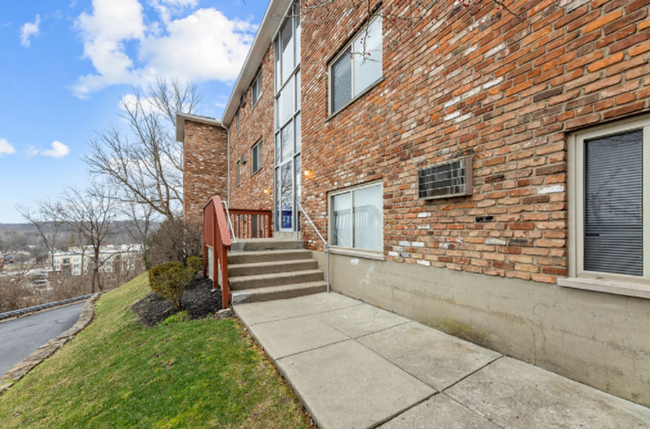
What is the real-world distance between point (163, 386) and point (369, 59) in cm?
491

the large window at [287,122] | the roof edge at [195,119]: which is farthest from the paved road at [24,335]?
the roof edge at [195,119]

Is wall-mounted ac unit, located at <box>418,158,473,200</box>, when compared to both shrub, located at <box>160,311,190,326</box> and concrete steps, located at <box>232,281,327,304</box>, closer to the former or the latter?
concrete steps, located at <box>232,281,327,304</box>

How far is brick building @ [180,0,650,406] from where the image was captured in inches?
71.1

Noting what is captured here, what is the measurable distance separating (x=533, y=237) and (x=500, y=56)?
1706 mm

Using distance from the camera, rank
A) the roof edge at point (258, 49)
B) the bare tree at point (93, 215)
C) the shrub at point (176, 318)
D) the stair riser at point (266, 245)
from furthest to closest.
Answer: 1. the bare tree at point (93, 215)
2. the roof edge at point (258, 49)
3. the stair riser at point (266, 245)
4. the shrub at point (176, 318)

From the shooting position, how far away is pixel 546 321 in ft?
6.95

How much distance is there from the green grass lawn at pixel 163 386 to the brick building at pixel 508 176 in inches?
78.5

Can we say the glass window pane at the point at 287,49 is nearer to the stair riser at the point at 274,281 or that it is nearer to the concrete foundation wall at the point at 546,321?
the stair riser at the point at 274,281

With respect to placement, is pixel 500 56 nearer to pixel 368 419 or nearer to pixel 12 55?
pixel 368 419

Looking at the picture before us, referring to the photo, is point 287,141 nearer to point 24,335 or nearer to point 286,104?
point 286,104

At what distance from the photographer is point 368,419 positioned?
5.23 ft

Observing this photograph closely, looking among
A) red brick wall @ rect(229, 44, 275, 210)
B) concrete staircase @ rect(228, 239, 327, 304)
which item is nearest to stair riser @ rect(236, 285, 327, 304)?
concrete staircase @ rect(228, 239, 327, 304)

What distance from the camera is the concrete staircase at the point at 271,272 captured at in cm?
423

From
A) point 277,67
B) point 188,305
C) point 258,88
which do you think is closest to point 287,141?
point 277,67
